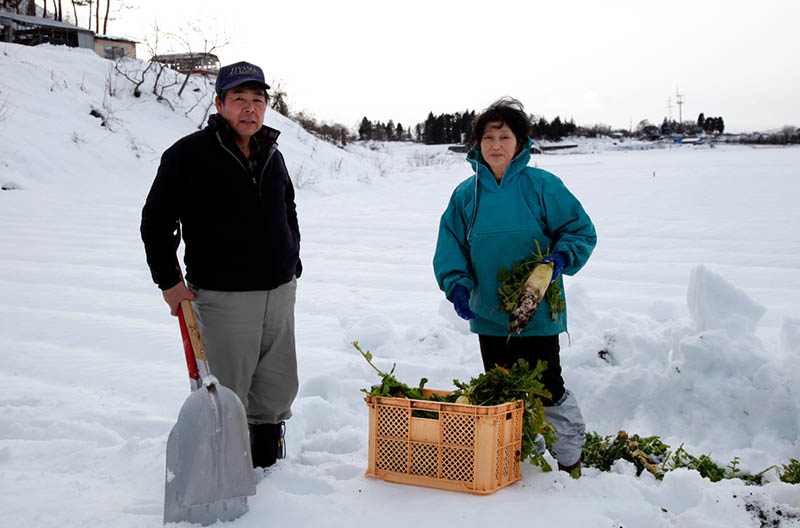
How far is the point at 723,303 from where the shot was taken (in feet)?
14.3

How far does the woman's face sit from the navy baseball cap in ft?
3.45

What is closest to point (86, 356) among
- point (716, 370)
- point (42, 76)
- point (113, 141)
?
point (716, 370)

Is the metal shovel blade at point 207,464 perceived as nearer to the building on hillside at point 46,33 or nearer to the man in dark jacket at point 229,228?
the man in dark jacket at point 229,228

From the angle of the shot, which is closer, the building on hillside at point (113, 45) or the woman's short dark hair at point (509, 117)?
the woman's short dark hair at point (509, 117)

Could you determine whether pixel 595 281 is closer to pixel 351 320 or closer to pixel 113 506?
pixel 351 320

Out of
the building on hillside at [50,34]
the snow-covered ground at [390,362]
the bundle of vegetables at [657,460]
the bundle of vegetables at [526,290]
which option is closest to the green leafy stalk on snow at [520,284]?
the bundle of vegetables at [526,290]

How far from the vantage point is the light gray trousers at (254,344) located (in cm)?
311

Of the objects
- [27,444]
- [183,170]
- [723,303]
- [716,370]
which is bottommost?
[27,444]

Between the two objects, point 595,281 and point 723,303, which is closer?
point 723,303

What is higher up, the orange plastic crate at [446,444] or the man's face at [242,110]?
the man's face at [242,110]

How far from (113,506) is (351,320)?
315 centimetres

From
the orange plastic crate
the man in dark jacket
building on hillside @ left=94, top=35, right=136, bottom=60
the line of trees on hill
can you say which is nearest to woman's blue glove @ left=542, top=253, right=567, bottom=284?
the orange plastic crate

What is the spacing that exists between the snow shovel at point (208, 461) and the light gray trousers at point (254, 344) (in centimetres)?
35

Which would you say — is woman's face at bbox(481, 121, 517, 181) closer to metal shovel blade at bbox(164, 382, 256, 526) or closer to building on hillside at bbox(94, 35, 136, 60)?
metal shovel blade at bbox(164, 382, 256, 526)
